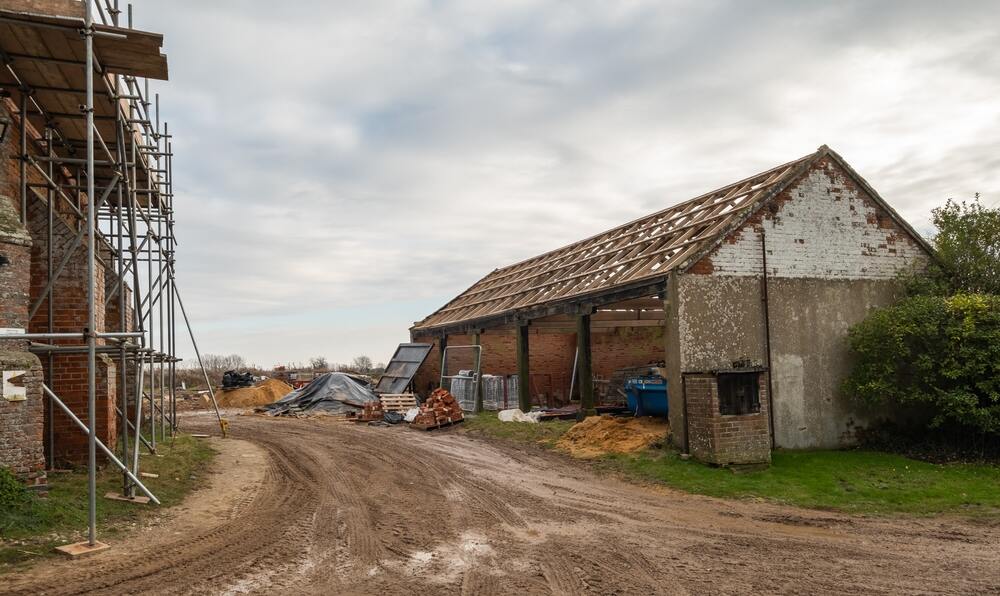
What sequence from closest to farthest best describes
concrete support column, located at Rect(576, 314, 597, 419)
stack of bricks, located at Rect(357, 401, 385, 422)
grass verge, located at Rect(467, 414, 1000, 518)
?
grass verge, located at Rect(467, 414, 1000, 518) < concrete support column, located at Rect(576, 314, 597, 419) < stack of bricks, located at Rect(357, 401, 385, 422)

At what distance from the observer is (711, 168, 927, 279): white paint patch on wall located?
44.8 feet

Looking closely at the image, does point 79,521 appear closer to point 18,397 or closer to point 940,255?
point 18,397

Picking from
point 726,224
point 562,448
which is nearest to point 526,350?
point 562,448

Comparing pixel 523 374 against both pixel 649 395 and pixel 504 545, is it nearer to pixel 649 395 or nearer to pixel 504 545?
pixel 649 395

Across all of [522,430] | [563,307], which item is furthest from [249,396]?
[563,307]

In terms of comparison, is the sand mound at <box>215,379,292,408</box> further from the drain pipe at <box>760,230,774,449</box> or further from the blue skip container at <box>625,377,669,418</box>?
the drain pipe at <box>760,230,774,449</box>

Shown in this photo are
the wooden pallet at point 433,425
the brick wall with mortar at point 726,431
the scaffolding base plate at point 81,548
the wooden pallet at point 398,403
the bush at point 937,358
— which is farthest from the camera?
the wooden pallet at point 398,403

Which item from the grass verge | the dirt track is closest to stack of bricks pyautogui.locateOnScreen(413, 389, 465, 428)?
the grass verge

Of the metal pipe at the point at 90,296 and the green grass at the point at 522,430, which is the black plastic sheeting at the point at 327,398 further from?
the metal pipe at the point at 90,296

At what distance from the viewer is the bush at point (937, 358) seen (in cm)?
1198

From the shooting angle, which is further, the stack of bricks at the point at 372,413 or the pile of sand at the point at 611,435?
the stack of bricks at the point at 372,413

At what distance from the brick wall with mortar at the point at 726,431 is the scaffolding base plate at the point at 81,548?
887 centimetres

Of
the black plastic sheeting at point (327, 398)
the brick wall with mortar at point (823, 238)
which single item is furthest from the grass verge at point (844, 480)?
the black plastic sheeting at point (327, 398)

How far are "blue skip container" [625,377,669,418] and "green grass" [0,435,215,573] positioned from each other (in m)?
9.57
